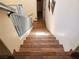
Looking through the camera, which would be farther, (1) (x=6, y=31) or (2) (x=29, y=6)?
(2) (x=29, y=6)

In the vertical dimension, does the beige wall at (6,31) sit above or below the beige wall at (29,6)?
above

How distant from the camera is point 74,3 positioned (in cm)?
273

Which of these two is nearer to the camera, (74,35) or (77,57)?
(77,57)

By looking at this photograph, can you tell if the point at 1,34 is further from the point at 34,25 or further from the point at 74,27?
the point at 34,25

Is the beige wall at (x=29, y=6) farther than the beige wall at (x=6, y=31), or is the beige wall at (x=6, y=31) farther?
the beige wall at (x=29, y=6)

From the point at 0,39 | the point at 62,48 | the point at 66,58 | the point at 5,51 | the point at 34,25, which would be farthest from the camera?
the point at 34,25

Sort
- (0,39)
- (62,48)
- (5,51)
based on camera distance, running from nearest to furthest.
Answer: (0,39) < (5,51) < (62,48)

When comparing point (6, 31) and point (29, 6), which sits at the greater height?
point (6, 31)

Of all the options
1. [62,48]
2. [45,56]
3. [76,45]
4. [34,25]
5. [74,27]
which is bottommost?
[34,25]

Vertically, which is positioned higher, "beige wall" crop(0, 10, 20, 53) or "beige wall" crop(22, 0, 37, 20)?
"beige wall" crop(0, 10, 20, 53)

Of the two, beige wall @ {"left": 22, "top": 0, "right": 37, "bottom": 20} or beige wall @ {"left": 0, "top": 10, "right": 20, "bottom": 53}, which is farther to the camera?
beige wall @ {"left": 22, "top": 0, "right": 37, "bottom": 20}

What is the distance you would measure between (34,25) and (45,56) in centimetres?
684

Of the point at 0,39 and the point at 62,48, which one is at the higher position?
the point at 0,39

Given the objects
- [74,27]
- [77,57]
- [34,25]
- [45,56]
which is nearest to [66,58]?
[77,57]
